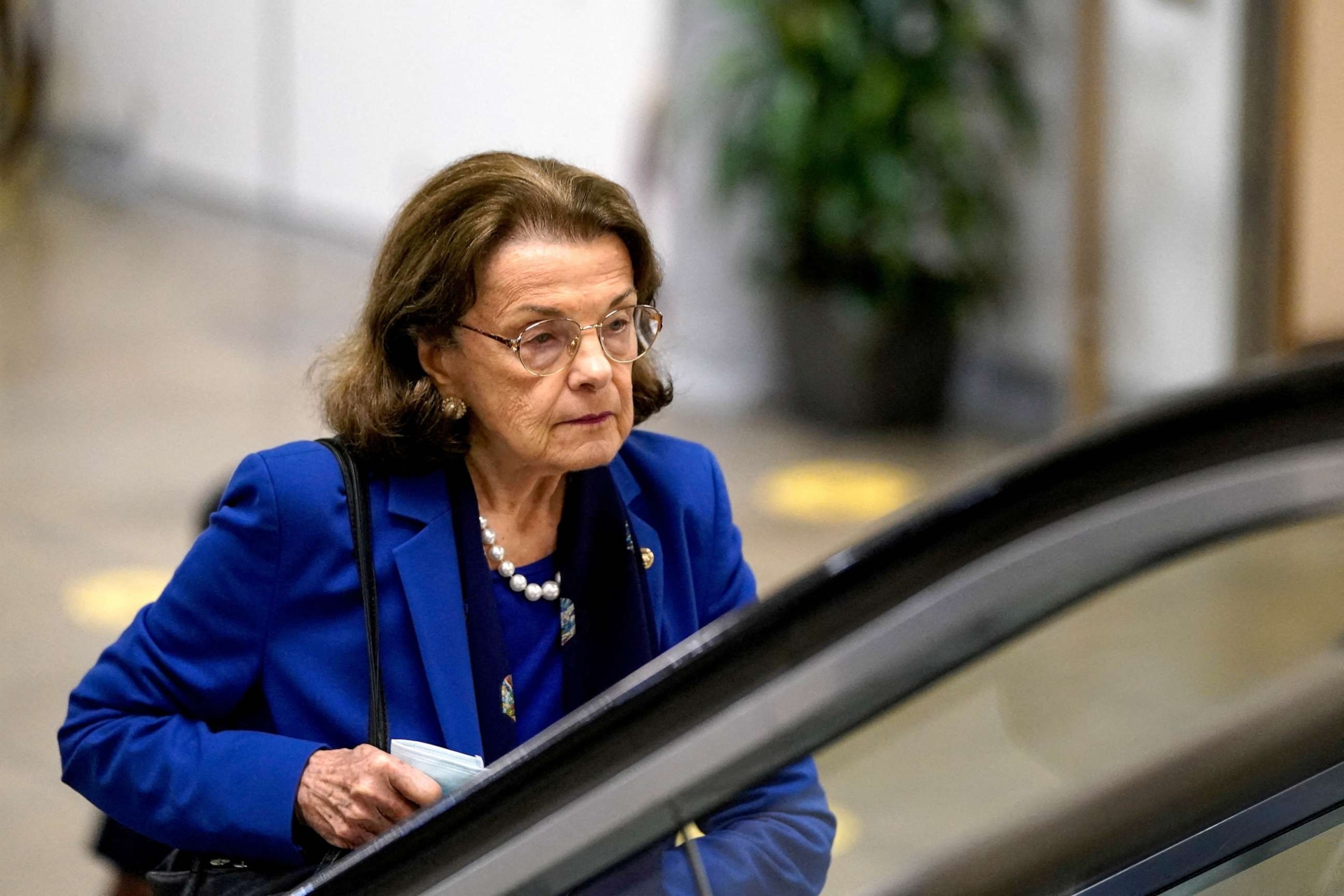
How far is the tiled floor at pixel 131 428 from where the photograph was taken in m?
4.00

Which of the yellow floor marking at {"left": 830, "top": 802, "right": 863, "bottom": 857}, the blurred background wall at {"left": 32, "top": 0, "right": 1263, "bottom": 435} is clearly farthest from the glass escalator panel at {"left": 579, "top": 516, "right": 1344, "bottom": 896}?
the blurred background wall at {"left": 32, "top": 0, "right": 1263, "bottom": 435}

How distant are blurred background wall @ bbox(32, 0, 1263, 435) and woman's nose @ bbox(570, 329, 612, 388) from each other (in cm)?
337

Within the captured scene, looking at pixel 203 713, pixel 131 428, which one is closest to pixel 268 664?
pixel 203 713

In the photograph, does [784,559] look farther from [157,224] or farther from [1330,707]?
[157,224]

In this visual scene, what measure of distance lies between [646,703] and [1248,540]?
1.31 feet

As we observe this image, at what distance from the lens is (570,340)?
170 cm

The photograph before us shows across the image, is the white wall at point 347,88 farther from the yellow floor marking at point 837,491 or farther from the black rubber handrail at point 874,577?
the black rubber handrail at point 874,577

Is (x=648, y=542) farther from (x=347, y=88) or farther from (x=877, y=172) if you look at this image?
(x=347, y=88)

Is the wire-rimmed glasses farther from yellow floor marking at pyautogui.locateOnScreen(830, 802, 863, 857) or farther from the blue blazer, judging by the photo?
Answer: yellow floor marking at pyautogui.locateOnScreen(830, 802, 863, 857)

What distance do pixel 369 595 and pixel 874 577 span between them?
674mm

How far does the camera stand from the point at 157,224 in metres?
9.23

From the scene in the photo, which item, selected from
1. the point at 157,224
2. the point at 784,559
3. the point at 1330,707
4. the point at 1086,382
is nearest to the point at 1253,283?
the point at 1086,382

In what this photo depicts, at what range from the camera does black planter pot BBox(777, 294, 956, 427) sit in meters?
5.91

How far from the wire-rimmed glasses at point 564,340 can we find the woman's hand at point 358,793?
0.39 metres
